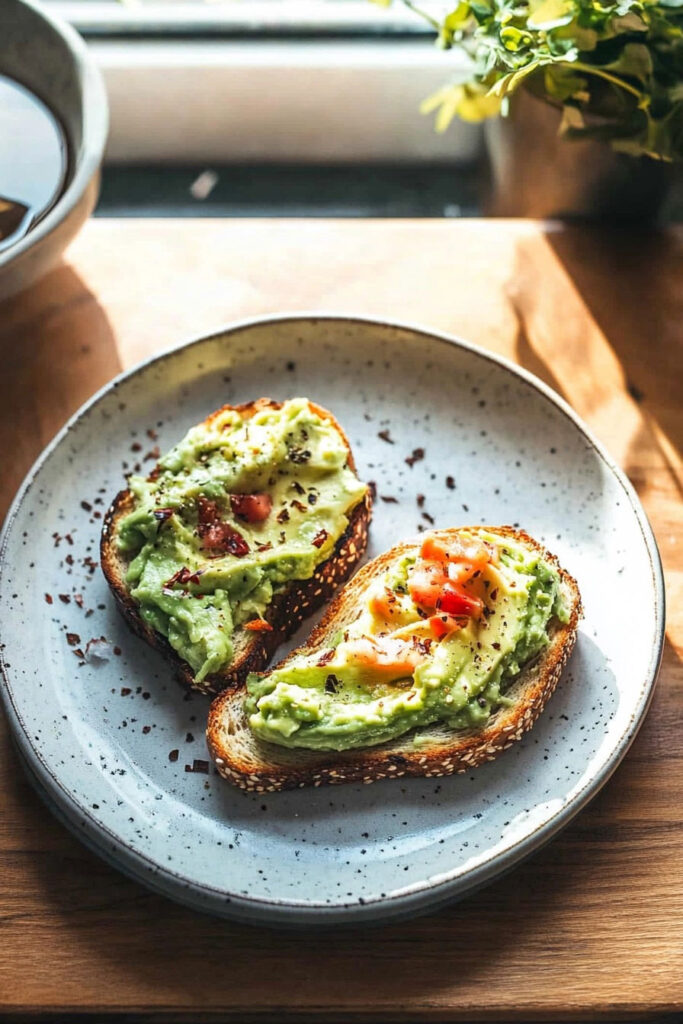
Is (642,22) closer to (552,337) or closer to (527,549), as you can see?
(552,337)

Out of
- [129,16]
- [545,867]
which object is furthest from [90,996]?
[129,16]

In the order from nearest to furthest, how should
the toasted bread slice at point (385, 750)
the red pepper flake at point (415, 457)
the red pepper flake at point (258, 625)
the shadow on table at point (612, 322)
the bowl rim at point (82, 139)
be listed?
1. the toasted bread slice at point (385, 750)
2. the red pepper flake at point (258, 625)
3. the bowl rim at point (82, 139)
4. the red pepper flake at point (415, 457)
5. the shadow on table at point (612, 322)

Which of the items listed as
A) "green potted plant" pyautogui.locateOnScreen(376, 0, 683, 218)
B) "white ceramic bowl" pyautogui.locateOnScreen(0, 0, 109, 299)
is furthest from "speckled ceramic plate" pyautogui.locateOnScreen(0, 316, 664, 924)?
"green potted plant" pyautogui.locateOnScreen(376, 0, 683, 218)

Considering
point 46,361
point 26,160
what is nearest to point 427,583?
point 46,361

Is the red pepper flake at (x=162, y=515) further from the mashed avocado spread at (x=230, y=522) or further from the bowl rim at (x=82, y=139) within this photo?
the bowl rim at (x=82, y=139)

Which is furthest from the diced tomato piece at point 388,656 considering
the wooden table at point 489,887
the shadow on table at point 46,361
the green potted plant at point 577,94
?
the green potted plant at point 577,94

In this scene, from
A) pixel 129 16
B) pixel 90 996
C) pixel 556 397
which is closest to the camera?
pixel 90 996
